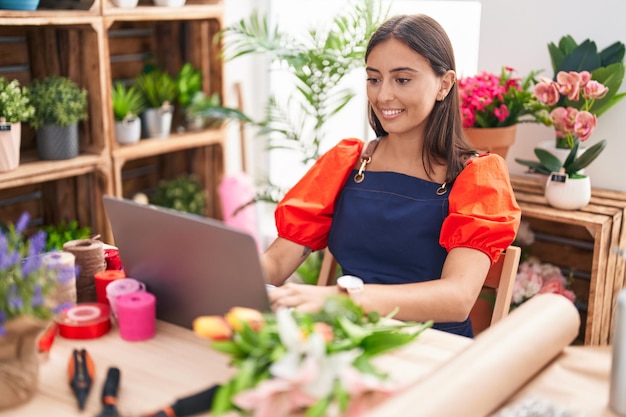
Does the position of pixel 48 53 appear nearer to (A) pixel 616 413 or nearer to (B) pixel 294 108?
(B) pixel 294 108

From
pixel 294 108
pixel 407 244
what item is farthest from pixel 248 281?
pixel 294 108

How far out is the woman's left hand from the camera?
4.12 feet

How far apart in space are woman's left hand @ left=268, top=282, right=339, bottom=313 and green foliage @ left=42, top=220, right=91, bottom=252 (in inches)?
66.0

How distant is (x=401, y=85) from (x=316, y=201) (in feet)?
1.20

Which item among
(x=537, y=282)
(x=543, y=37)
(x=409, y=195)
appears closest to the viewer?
(x=409, y=195)

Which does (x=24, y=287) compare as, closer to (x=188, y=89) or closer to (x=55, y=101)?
(x=55, y=101)

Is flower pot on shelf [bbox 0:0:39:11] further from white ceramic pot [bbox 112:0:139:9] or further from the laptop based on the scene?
the laptop

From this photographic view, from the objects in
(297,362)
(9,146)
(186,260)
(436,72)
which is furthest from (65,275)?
(9,146)

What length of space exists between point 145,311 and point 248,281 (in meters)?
0.22

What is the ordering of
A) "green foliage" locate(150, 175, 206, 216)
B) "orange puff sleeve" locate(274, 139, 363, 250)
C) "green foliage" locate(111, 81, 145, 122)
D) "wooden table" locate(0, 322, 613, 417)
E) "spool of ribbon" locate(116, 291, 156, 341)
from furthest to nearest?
1. "green foliage" locate(150, 175, 206, 216)
2. "green foliage" locate(111, 81, 145, 122)
3. "orange puff sleeve" locate(274, 139, 363, 250)
4. "spool of ribbon" locate(116, 291, 156, 341)
5. "wooden table" locate(0, 322, 613, 417)

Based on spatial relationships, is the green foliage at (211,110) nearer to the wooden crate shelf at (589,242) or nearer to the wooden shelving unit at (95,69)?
the wooden shelving unit at (95,69)

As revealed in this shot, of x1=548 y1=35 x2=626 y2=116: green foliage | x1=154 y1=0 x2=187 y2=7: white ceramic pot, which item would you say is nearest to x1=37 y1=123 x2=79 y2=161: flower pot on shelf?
x1=154 y1=0 x2=187 y2=7: white ceramic pot

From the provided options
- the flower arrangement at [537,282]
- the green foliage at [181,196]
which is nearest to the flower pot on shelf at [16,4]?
the green foliage at [181,196]

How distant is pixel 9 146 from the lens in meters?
2.61
